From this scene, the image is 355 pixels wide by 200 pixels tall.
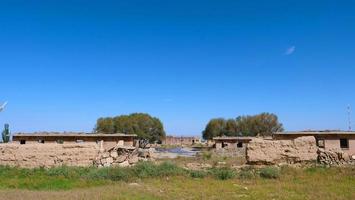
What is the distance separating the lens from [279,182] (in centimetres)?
1562

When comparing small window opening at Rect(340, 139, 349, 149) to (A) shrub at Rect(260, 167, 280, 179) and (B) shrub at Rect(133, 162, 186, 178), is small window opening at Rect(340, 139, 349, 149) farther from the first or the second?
(B) shrub at Rect(133, 162, 186, 178)

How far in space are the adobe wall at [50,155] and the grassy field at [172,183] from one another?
0.96m

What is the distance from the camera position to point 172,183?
51.2 ft

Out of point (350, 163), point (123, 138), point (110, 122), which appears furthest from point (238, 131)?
point (350, 163)

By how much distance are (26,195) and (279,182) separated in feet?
30.9

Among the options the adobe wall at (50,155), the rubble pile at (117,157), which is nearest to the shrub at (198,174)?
the rubble pile at (117,157)

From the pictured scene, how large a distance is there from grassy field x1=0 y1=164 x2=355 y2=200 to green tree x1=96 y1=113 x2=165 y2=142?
56.9m

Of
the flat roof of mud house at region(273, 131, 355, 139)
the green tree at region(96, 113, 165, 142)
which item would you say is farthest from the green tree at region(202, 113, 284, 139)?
the flat roof of mud house at region(273, 131, 355, 139)

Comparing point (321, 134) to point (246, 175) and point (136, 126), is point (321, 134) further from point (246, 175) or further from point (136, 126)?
point (136, 126)

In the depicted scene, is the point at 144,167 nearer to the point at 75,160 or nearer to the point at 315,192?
the point at 75,160

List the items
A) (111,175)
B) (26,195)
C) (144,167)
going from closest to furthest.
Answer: (26,195) < (111,175) < (144,167)

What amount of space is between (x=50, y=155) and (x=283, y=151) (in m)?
12.0

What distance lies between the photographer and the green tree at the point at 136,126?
250ft

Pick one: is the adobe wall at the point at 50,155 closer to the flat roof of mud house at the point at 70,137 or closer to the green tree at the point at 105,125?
the flat roof of mud house at the point at 70,137
